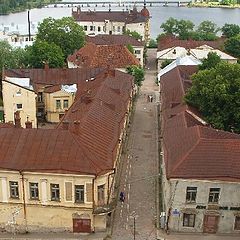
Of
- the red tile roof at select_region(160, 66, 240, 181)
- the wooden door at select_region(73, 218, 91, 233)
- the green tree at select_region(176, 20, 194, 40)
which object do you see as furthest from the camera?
the green tree at select_region(176, 20, 194, 40)

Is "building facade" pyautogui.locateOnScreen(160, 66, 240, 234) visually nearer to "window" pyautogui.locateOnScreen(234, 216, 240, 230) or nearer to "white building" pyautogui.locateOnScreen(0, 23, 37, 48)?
"window" pyautogui.locateOnScreen(234, 216, 240, 230)

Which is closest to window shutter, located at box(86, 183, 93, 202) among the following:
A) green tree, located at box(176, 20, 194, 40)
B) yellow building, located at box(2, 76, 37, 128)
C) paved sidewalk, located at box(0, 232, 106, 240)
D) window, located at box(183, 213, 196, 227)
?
paved sidewalk, located at box(0, 232, 106, 240)

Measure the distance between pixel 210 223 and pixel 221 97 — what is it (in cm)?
1162

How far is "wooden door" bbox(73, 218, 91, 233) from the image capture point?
30.9 meters

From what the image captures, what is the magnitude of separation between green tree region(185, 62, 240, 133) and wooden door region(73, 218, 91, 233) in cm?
1424

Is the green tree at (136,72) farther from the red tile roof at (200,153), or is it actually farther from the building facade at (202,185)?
the building facade at (202,185)

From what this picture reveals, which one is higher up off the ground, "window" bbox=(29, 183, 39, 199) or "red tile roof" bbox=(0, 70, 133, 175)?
"red tile roof" bbox=(0, 70, 133, 175)

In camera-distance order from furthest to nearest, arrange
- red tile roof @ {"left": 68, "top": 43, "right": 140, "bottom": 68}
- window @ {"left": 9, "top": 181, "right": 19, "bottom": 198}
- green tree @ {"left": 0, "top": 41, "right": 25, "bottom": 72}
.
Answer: red tile roof @ {"left": 68, "top": 43, "right": 140, "bottom": 68}, green tree @ {"left": 0, "top": 41, "right": 25, "bottom": 72}, window @ {"left": 9, "top": 181, "right": 19, "bottom": 198}

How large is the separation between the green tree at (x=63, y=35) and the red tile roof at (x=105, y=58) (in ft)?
27.3

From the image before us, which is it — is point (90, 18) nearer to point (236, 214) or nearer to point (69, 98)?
point (69, 98)

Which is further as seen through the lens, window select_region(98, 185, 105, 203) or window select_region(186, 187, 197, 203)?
window select_region(98, 185, 105, 203)

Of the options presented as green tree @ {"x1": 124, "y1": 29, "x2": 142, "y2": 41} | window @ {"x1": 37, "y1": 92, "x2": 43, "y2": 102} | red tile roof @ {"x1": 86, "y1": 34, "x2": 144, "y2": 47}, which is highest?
red tile roof @ {"x1": 86, "y1": 34, "x2": 144, "y2": 47}

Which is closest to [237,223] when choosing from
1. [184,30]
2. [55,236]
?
[55,236]

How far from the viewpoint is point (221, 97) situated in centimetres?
3806
